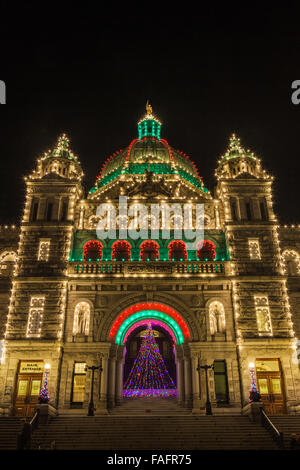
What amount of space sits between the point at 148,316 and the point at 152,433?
1077 cm

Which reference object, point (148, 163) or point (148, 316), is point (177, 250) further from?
point (148, 163)

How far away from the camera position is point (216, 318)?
1302 inches

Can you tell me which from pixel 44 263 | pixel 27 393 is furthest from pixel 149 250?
pixel 27 393

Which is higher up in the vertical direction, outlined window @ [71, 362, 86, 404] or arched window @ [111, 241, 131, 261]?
arched window @ [111, 241, 131, 261]

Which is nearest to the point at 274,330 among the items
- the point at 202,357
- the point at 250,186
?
the point at 202,357

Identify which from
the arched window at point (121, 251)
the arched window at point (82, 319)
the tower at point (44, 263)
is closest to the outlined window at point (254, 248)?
the arched window at point (121, 251)

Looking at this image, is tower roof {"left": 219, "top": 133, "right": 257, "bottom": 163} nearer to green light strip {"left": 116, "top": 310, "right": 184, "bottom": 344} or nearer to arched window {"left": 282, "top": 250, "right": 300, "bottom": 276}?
arched window {"left": 282, "top": 250, "right": 300, "bottom": 276}

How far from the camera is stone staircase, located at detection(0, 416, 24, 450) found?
78.0 ft

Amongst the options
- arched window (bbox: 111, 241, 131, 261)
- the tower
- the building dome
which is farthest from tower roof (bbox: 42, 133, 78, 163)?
arched window (bbox: 111, 241, 131, 261)

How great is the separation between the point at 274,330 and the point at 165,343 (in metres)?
15.5

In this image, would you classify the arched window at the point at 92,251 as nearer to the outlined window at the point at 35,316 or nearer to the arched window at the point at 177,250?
the outlined window at the point at 35,316

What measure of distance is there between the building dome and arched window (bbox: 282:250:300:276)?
12.0 m

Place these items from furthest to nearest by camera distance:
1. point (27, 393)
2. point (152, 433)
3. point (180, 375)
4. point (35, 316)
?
point (180, 375) < point (35, 316) < point (27, 393) < point (152, 433)
